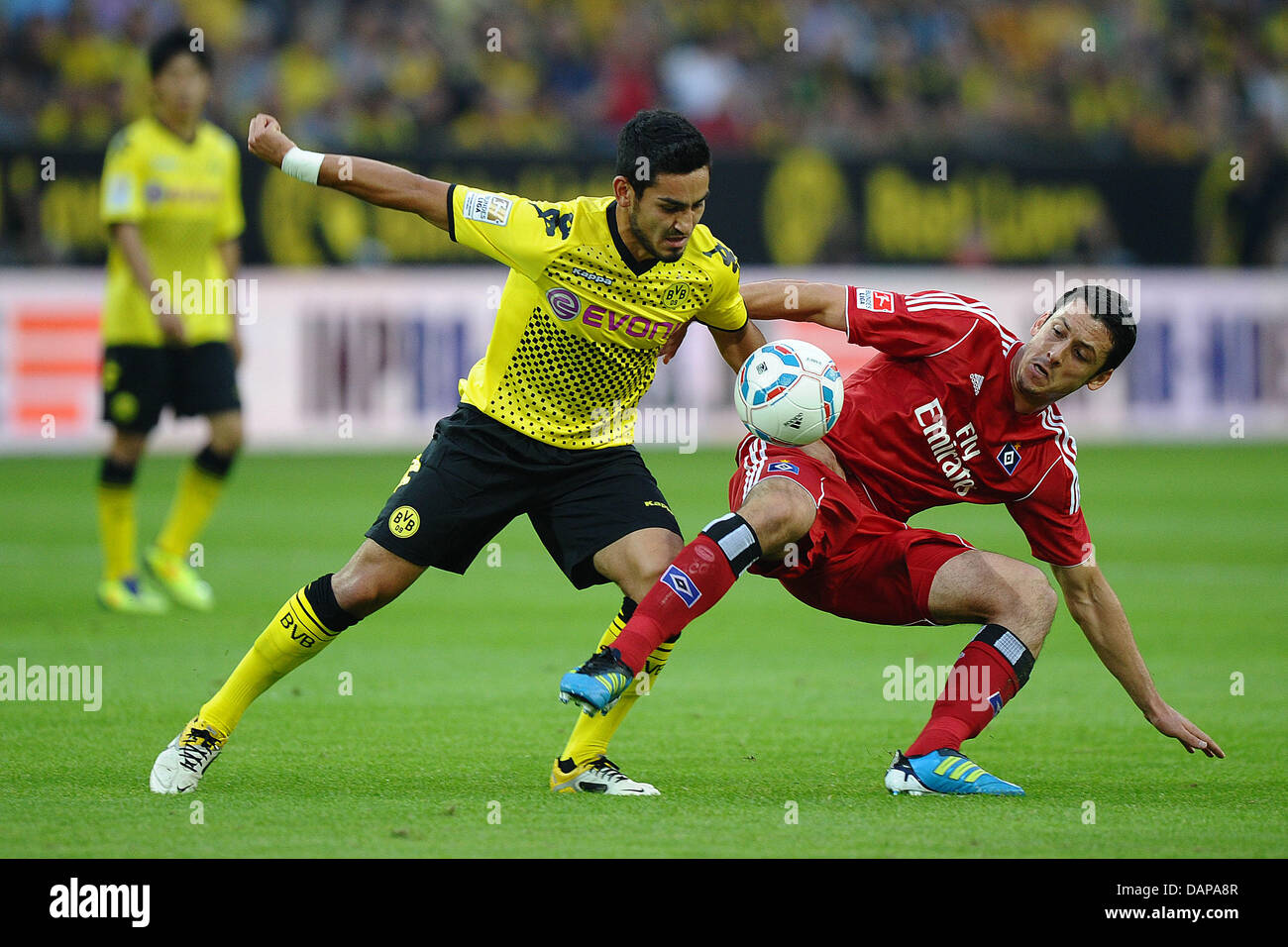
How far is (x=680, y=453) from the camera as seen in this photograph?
60.2 feet

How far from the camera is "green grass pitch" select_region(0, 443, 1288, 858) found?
16.1 feet

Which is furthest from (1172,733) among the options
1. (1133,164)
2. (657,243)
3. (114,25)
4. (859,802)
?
(114,25)

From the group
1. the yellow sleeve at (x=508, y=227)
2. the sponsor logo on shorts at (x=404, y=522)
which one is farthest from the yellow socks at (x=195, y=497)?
the yellow sleeve at (x=508, y=227)

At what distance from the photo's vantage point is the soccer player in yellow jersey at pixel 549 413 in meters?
5.38

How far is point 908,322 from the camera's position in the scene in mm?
5859

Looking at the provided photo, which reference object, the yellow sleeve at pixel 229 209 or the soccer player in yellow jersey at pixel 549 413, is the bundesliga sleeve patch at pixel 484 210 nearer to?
the soccer player in yellow jersey at pixel 549 413

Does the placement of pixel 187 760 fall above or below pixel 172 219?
below

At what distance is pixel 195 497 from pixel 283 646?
449 cm

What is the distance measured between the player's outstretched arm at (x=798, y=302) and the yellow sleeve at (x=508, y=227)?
70 centimetres

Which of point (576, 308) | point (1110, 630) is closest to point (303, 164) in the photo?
point (576, 308)

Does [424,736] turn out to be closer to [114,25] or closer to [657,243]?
[657,243]

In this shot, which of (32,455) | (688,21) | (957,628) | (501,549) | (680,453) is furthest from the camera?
(688,21)

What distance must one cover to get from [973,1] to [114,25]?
1083 centimetres

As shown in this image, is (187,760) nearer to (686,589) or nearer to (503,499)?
(503,499)
